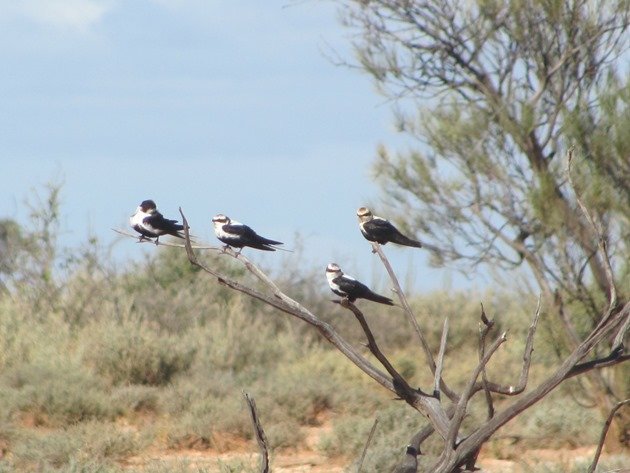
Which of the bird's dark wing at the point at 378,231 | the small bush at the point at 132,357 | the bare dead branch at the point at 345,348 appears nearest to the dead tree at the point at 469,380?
the bare dead branch at the point at 345,348

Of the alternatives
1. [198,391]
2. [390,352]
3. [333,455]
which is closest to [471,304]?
[390,352]

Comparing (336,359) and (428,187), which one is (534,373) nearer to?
(336,359)

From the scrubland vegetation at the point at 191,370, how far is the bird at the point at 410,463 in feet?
17.7

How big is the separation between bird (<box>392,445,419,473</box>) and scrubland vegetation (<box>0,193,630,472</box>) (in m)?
5.39

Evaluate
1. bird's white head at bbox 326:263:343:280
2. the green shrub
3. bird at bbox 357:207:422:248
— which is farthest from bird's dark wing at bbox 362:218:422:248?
the green shrub

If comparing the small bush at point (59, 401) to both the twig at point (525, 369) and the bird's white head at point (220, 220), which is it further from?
the twig at point (525, 369)

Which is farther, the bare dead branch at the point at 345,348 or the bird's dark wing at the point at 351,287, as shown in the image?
the bird's dark wing at the point at 351,287

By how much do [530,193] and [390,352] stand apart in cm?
785

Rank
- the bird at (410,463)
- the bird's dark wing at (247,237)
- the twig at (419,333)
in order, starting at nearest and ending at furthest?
the bird at (410,463) < the twig at (419,333) < the bird's dark wing at (247,237)

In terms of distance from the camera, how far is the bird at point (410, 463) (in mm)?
2654

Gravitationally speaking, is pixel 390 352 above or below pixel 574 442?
above

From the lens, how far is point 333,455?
411 inches

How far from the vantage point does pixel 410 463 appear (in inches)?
106

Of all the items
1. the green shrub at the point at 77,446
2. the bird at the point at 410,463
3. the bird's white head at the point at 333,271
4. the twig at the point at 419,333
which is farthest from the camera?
the green shrub at the point at 77,446
